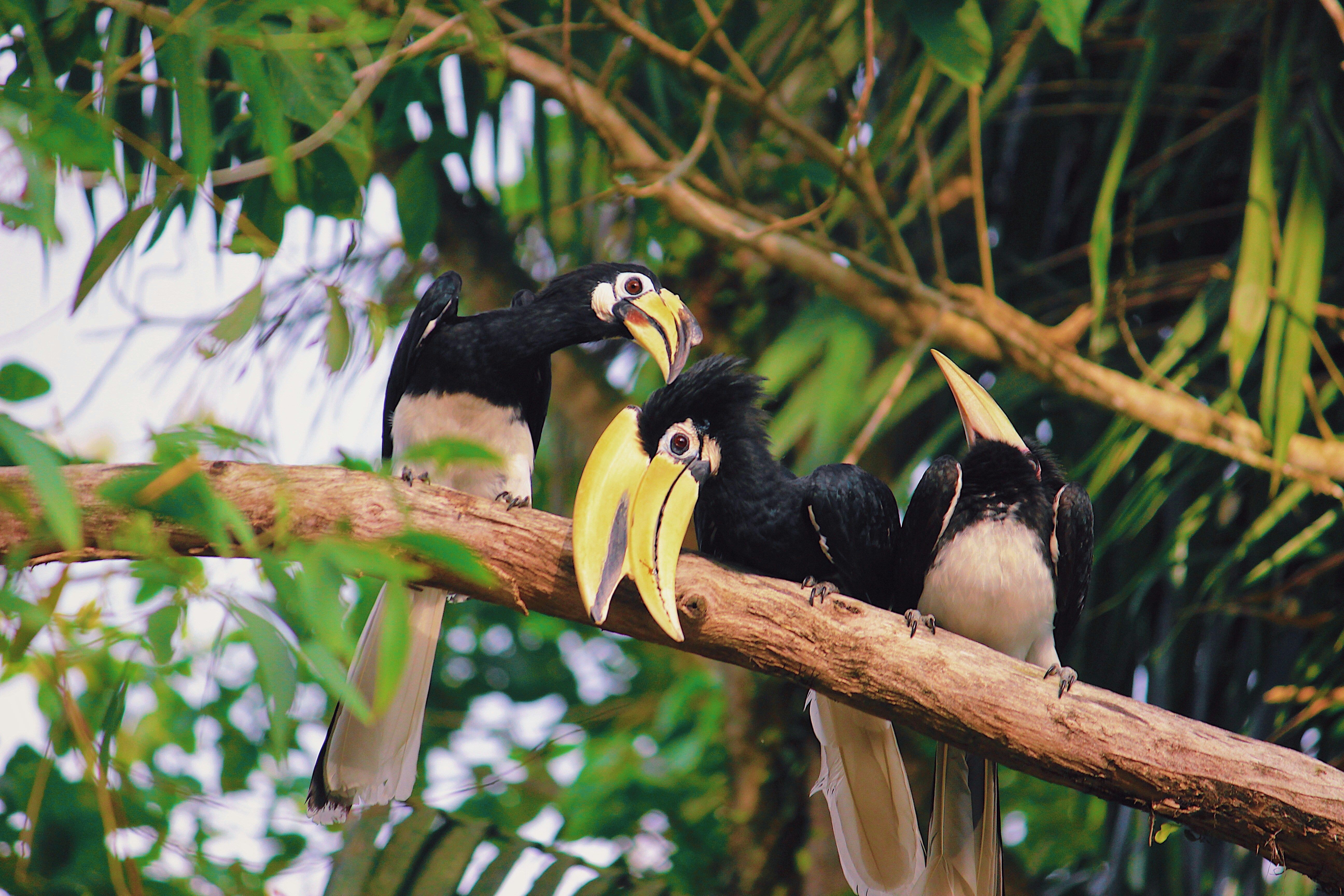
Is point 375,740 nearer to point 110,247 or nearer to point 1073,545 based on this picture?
point 110,247

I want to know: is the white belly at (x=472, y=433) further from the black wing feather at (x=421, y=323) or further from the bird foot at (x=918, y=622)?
the bird foot at (x=918, y=622)

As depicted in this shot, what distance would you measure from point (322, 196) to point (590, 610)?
1.33m

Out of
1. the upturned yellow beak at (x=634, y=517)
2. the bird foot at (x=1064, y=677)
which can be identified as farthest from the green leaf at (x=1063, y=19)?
the bird foot at (x=1064, y=677)

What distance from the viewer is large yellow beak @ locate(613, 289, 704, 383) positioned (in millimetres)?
2496

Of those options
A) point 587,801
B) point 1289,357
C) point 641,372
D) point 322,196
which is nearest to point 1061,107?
point 1289,357

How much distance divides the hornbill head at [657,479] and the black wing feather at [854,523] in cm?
23

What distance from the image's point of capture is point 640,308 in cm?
254

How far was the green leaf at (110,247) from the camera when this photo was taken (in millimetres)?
1647

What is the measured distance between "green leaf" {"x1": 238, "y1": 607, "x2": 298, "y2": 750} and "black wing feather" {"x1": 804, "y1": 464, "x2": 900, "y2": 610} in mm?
1258

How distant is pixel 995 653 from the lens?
6.59ft

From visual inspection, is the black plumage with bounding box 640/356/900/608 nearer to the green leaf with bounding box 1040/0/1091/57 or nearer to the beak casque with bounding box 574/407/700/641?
the beak casque with bounding box 574/407/700/641

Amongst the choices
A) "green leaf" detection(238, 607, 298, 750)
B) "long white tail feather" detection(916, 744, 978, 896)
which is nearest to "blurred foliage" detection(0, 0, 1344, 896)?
"green leaf" detection(238, 607, 298, 750)

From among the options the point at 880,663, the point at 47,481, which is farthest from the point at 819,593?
the point at 47,481

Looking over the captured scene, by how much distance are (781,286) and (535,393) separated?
6.26ft
